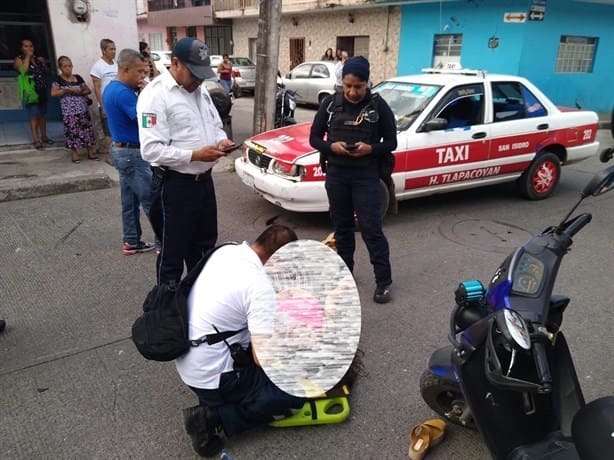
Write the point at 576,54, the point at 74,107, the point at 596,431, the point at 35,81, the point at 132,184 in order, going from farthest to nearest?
1. the point at 576,54
2. the point at 35,81
3. the point at 74,107
4. the point at 132,184
5. the point at 596,431

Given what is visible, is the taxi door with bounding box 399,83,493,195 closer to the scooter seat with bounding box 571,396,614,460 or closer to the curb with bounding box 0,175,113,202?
the scooter seat with bounding box 571,396,614,460

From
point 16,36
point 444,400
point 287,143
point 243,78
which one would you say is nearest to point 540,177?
point 287,143

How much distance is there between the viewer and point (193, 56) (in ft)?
8.96

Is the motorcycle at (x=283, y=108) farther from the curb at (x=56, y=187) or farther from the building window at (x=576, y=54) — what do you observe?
the building window at (x=576, y=54)

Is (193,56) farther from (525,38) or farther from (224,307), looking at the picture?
(525,38)

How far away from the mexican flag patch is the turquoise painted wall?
1351 cm

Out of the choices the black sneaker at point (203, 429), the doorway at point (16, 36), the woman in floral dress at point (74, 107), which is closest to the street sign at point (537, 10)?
the woman in floral dress at point (74, 107)

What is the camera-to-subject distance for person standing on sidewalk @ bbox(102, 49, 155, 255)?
4023mm

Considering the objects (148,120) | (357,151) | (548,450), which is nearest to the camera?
(548,450)

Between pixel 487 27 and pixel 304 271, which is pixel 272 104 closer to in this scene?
pixel 304 271

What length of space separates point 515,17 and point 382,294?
12.8 meters

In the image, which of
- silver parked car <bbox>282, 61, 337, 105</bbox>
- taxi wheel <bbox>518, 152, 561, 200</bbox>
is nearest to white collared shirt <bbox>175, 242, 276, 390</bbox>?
taxi wheel <bbox>518, 152, 561, 200</bbox>

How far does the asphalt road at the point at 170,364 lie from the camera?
243 cm

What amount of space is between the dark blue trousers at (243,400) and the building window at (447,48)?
49.3 ft
